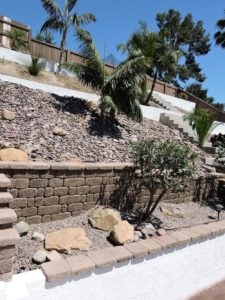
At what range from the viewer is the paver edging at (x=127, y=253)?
277 cm

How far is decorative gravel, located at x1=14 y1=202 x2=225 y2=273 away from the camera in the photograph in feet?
11.3

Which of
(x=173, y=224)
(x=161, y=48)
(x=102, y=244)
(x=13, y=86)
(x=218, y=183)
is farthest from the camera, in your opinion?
(x=161, y=48)

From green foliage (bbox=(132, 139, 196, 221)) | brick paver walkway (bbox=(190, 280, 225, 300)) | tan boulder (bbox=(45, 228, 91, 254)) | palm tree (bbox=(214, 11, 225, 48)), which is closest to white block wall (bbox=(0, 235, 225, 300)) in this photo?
brick paver walkway (bbox=(190, 280, 225, 300))

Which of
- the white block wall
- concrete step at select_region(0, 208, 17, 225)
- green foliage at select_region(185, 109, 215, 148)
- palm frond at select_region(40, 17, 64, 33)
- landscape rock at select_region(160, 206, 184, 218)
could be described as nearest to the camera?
the white block wall

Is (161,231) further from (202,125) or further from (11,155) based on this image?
(202,125)

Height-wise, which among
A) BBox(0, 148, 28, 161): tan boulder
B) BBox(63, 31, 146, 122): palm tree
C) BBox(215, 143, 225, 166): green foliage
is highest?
BBox(63, 31, 146, 122): palm tree

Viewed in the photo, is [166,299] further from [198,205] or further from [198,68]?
[198,68]

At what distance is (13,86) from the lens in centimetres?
915

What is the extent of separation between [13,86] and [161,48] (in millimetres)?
7978

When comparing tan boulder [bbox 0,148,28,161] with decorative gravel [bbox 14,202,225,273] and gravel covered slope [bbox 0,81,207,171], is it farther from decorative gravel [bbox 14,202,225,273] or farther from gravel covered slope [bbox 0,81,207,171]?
decorative gravel [bbox 14,202,225,273]

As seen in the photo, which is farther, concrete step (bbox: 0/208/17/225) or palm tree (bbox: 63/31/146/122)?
palm tree (bbox: 63/31/146/122)

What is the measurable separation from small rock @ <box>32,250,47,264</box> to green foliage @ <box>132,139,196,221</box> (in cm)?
216

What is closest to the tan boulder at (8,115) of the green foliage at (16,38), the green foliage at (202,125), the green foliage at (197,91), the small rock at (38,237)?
the small rock at (38,237)

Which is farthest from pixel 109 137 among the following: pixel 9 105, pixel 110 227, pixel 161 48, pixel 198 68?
pixel 198 68
